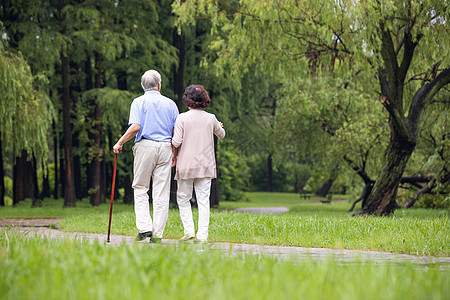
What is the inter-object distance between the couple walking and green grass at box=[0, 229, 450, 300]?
2.36m

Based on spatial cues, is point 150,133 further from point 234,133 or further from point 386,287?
point 234,133

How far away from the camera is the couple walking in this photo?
6949 mm

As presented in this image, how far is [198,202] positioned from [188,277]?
3.43 m

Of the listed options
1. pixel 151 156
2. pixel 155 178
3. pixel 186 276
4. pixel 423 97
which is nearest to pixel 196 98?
pixel 151 156

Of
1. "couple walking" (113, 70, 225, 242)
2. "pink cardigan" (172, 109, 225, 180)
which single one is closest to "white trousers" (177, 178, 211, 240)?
"couple walking" (113, 70, 225, 242)

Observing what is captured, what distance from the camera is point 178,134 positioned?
7.01 metres

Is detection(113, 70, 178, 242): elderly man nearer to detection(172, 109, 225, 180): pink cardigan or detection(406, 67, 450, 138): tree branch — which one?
detection(172, 109, 225, 180): pink cardigan

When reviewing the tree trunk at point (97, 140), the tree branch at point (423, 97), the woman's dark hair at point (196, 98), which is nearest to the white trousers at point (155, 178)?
the woman's dark hair at point (196, 98)

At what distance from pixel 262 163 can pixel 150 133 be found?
4657cm

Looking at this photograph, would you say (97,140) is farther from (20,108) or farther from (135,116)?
(135,116)

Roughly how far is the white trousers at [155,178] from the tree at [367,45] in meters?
6.52

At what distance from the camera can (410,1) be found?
1293 cm

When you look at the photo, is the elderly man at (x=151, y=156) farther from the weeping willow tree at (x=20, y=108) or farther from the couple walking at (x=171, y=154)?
the weeping willow tree at (x=20, y=108)

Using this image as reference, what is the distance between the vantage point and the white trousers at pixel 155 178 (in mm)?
7051
